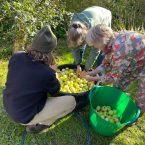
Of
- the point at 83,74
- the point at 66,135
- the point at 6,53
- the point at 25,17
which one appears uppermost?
the point at 25,17

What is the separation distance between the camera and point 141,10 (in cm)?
624

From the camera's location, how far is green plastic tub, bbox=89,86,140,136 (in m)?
4.03

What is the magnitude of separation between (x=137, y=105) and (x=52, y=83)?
1.35 m

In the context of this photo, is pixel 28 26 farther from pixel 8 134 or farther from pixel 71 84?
pixel 8 134

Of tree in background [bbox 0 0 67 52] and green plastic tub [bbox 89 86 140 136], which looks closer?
green plastic tub [bbox 89 86 140 136]

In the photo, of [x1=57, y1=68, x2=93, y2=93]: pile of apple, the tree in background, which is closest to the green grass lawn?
[x1=57, y1=68, x2=93, y2=93]: pile of apple

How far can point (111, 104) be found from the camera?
177 inches

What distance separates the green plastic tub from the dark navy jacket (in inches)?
27.7

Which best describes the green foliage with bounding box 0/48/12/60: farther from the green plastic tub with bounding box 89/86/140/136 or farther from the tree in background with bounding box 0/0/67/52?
the green plastic tub with bounding box 89/86/140/136

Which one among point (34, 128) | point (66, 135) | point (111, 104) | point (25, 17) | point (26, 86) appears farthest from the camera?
point (25, 17)

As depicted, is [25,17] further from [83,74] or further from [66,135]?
[66,135]

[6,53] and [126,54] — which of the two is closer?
[126,54]

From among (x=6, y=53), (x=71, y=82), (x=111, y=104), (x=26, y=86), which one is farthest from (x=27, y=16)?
(x=111, y=104)

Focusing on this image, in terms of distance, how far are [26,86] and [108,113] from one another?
4.44 feet
